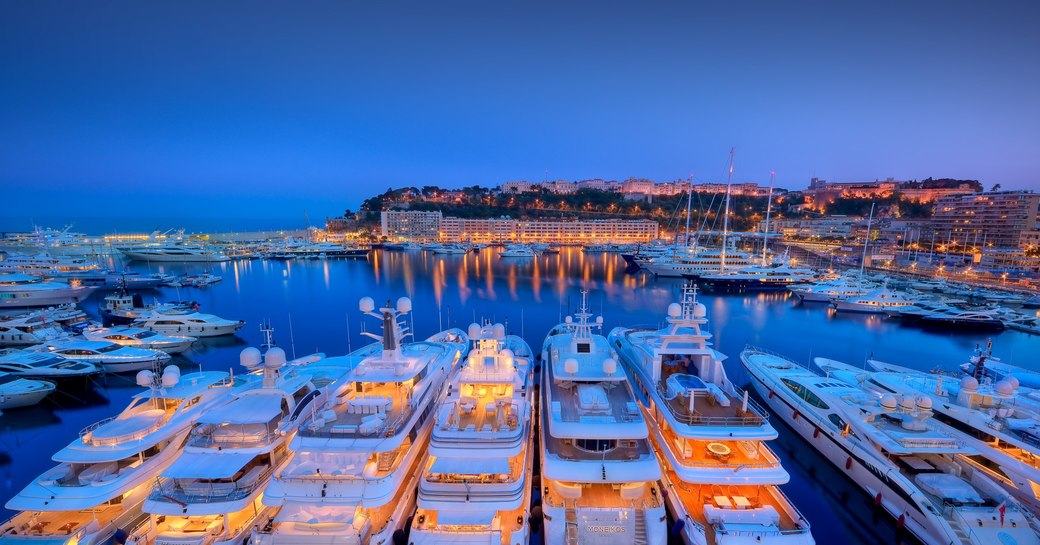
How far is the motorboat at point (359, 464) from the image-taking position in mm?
8492

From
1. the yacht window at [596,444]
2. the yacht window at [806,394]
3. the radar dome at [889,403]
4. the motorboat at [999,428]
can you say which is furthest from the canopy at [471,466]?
the motorboat at [999,428]

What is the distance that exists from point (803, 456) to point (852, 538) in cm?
347

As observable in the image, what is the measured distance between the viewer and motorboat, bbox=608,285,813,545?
900 centimetres

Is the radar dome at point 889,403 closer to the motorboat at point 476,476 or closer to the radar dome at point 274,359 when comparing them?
the motorboat at point 476,476

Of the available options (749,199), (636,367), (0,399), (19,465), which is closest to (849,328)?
(636,367)

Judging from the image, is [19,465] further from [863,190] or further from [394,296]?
[863,190]

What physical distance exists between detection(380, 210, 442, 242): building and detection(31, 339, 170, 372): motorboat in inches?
3359

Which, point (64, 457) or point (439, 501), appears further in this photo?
point (64, 457)

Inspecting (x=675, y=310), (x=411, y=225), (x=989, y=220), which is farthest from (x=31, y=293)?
(x=989, y=220)

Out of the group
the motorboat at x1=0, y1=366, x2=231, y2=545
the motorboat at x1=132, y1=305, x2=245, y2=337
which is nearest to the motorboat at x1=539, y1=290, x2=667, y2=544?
the motorboat at x1=0, y1=366, x2=231, y2=545

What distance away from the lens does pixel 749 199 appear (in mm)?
134500

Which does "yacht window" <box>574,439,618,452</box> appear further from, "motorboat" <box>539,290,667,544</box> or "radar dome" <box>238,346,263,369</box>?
"radar dome" <box>238,346,263,369</box>

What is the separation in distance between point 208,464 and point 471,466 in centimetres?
585

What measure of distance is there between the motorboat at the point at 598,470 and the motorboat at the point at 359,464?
335cm
